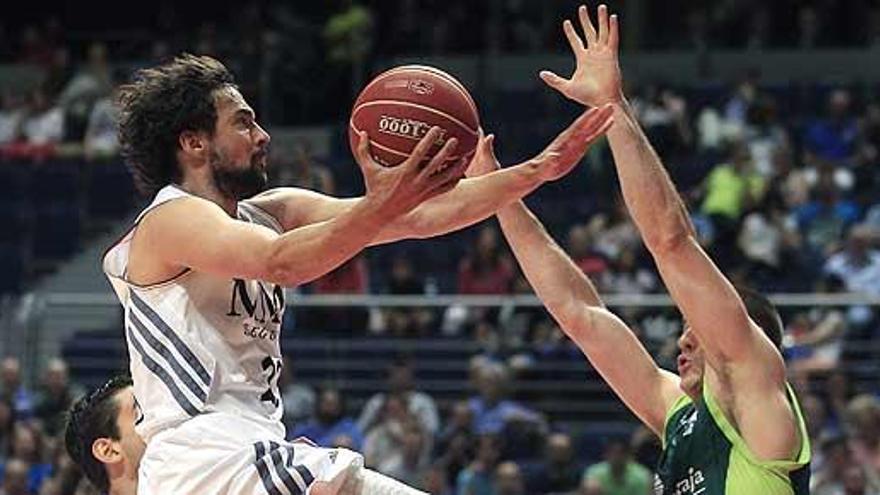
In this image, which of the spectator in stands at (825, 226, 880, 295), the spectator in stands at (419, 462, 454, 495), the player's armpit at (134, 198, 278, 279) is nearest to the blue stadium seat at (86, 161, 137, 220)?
the spectator in stands at (419, 462, 454, 495)

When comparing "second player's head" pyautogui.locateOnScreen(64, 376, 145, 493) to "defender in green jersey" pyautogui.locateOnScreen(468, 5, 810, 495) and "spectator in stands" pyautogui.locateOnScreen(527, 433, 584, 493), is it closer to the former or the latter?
"defender in green jersey" pyautogui.locateOnScreen(468, 5, 810, 495)

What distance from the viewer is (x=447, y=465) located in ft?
40.5

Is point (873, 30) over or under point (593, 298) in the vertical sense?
under

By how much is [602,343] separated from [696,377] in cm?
59

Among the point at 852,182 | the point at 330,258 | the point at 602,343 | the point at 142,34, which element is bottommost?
the point at 142,34

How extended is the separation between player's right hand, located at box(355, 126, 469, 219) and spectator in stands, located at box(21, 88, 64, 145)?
14.9 meters

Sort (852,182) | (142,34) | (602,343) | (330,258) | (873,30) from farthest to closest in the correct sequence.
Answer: (142,34) < (873,30) < (852,182) < (602,343) < (330,258)

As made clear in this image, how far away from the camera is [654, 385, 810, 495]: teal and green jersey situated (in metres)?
5.00

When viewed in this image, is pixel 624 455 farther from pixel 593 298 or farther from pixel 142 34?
pixel 142 34

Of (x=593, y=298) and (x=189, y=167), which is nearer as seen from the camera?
(x=189, y=167)

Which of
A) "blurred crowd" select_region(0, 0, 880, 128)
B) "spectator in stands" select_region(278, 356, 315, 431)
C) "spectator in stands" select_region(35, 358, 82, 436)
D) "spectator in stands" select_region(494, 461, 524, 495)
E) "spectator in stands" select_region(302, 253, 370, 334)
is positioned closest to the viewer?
"spectator in stands" select_region(494, 461, 524, 495)

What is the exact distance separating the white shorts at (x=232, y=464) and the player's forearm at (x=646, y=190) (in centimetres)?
102

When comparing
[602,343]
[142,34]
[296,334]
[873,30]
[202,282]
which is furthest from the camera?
[142,34]

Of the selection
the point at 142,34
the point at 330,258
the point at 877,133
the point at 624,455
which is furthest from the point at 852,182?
the point at 330,258
